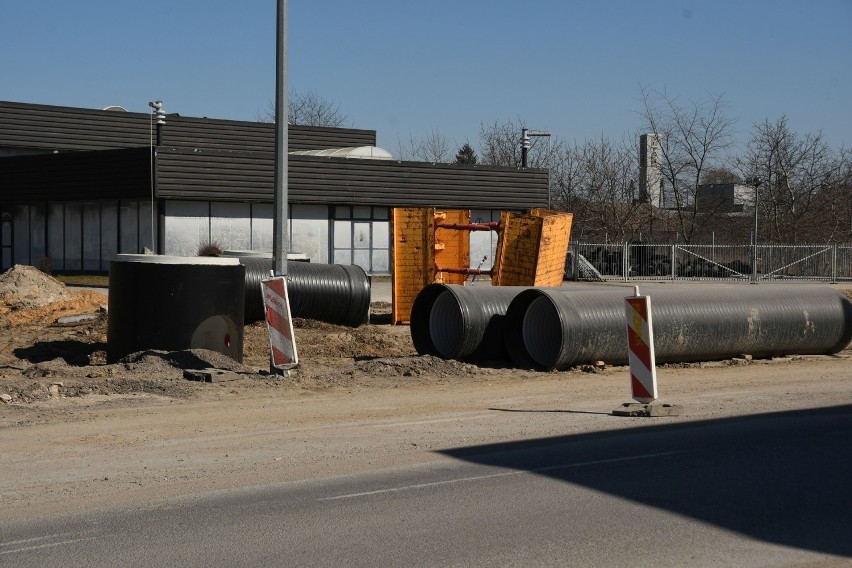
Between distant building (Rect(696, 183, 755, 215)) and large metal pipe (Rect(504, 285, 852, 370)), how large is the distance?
4310cm

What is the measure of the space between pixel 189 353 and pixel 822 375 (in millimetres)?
9471

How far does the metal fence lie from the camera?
4709 cm

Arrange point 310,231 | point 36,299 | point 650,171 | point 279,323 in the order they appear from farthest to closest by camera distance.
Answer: point 650,171 → point 310,231 → point 36,299 → point 279,323

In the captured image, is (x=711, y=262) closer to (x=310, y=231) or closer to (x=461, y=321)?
(x=310, y=231)

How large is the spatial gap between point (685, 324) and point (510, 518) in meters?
10.4

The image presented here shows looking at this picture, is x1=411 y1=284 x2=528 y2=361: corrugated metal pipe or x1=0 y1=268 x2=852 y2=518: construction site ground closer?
x1=0 y1=268 x2=852 y2=518: construction site ground

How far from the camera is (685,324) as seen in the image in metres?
17.1

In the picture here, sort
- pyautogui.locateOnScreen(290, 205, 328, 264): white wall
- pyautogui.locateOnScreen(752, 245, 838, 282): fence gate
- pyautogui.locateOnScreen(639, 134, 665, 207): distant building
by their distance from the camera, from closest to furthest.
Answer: pyautogui.locateOnScreen(290, 205, 328, 264): white wall
pyautogui.locateOnScreen(752, 245, 838, 282): fence gate
pyautogui.locateOnScreen(639, 134, 665, 207): distant building

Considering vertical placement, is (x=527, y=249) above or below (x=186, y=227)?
below

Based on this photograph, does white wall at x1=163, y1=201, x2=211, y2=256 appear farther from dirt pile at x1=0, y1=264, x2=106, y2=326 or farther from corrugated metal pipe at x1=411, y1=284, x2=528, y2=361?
corrugated metal pipe at x1=411, y1=284, x2=528, y2=361

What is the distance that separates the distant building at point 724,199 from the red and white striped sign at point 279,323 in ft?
162

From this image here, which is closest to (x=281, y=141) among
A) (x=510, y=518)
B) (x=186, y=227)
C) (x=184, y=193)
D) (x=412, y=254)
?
(x=510, y=518)

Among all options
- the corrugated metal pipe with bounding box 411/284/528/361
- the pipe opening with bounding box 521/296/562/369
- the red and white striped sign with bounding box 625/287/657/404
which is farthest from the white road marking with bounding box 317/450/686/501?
the corrugated metal pipe with bounding box 411/284/528/361

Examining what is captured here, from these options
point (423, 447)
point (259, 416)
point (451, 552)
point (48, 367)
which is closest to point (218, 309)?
point (48, 367)
